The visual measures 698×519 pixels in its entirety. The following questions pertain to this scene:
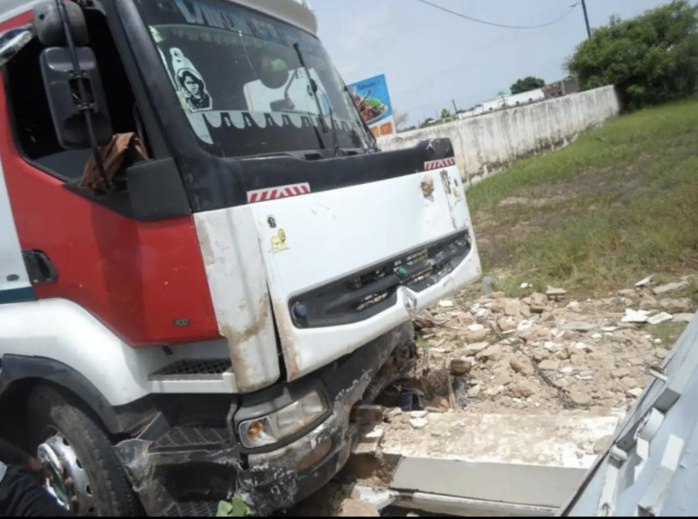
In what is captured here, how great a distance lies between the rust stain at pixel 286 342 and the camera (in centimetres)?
219

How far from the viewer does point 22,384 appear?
8.66ft

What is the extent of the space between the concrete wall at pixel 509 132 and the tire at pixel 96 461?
23.8ft

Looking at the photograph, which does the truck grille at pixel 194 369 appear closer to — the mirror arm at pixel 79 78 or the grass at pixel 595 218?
the mirror arm at pixel 79 78

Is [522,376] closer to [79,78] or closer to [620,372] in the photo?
[620,372]

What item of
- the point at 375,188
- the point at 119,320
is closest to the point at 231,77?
the point at 375,188

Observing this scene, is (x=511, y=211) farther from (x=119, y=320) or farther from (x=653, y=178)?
(x=119, y=320)

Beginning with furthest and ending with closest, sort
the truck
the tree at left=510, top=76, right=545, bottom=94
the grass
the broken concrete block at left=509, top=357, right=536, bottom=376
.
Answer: the tree at left=510, top=76, right=545, bottom=94 < the grass < the broken concrete block at left=509, top=357, right=536, bottom=376 < the truck

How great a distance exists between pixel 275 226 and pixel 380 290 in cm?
72

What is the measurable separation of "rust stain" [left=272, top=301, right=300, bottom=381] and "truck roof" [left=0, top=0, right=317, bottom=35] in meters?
1.62

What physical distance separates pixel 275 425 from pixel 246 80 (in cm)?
160

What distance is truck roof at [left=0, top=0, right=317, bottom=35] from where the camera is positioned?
253 cm

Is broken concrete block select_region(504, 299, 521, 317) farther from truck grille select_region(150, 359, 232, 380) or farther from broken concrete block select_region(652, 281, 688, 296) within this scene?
truck grille select_region(150, 359, 232, 380)

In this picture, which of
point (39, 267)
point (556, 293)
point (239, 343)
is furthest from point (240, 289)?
point (556, 293)

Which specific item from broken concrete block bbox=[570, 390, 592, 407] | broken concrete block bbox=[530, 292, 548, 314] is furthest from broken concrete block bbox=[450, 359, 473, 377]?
broken concrete block bbox=[530, 292, 548, 314]
